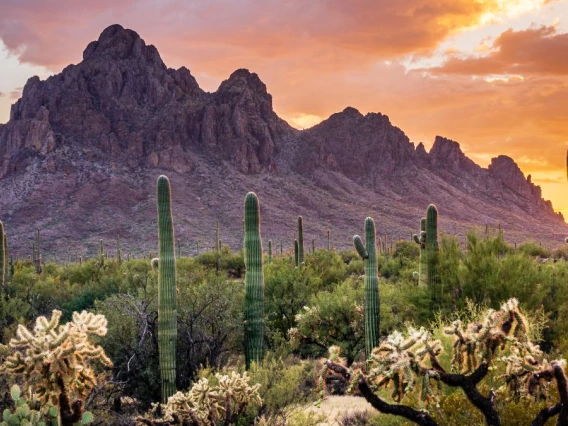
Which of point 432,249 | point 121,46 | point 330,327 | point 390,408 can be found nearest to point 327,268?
point 330,327

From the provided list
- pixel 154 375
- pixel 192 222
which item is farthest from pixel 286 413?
pixel 192 222

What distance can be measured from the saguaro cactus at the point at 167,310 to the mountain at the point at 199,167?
61805mm

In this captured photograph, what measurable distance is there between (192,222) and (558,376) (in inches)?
3096

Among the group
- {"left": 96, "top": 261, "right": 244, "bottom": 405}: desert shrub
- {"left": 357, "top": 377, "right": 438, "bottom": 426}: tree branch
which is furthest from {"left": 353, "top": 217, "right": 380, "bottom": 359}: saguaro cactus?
{"left": 357, "top": 377, "right": 438, "bottom": 426}: tree branch

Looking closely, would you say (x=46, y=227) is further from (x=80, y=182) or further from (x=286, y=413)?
(x=286, y=413)

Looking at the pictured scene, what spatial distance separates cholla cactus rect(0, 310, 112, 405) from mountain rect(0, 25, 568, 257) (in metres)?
69.6

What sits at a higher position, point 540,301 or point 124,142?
point 124,142

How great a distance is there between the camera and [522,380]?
18.7 ft

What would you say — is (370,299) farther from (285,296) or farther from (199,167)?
(199,167)

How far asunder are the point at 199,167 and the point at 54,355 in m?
100

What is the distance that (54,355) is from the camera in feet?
15.9

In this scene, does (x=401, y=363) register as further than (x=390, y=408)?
No

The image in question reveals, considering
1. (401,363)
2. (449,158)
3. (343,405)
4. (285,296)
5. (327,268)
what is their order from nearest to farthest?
(401,363) < (343,405) < (285,296) < (327,268) < (449,158)

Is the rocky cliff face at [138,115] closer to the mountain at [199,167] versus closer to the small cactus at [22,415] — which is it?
the mountain at [199,167]
